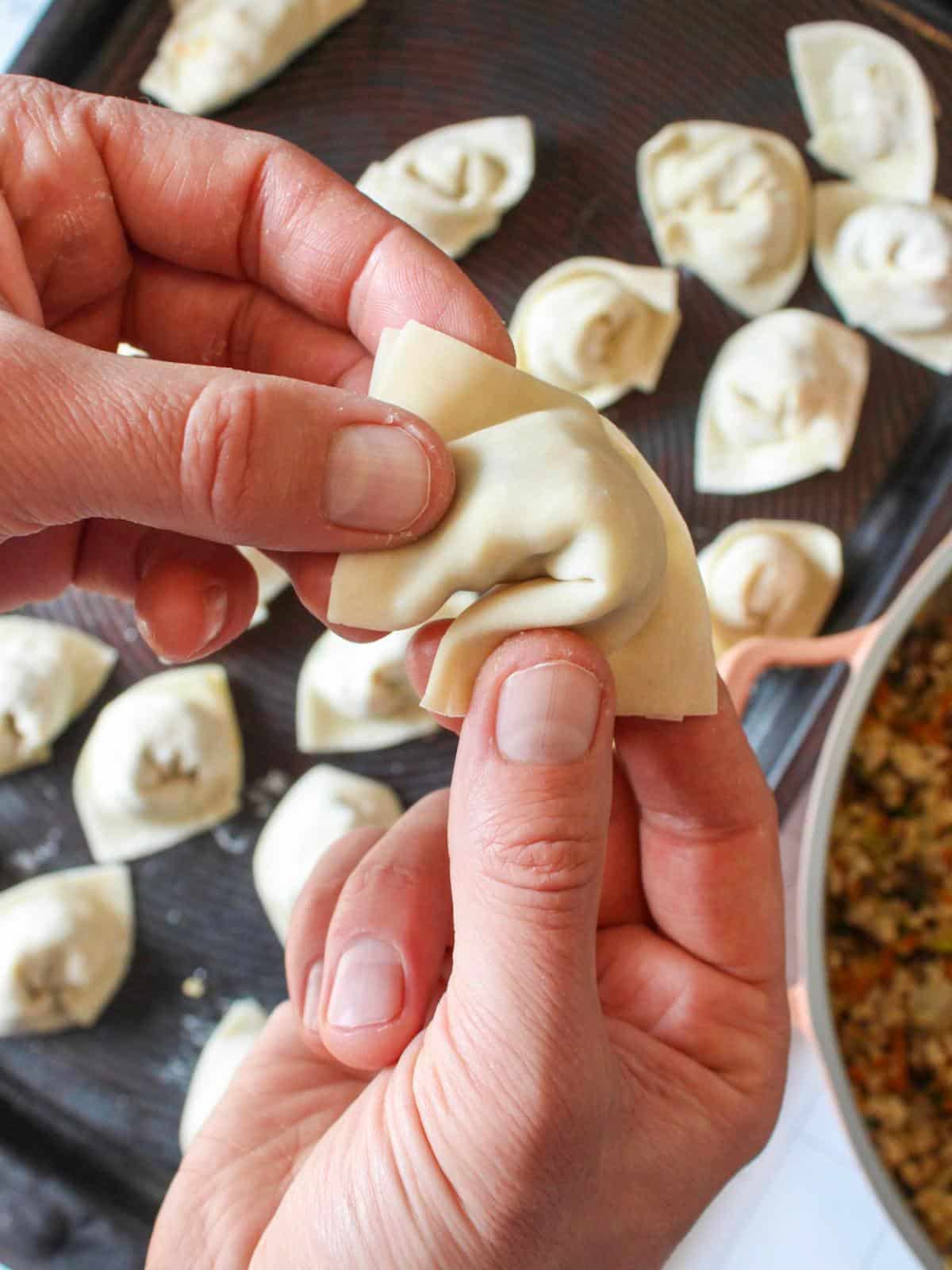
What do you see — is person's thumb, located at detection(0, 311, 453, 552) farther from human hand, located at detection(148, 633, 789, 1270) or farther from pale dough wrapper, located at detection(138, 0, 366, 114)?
pale dough wrapper, located at detection(138, 0, 366, 114)

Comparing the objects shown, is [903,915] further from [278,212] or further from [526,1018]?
[278,212]

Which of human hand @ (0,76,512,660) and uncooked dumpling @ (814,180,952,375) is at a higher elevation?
human hand @ (0,76,512,660)

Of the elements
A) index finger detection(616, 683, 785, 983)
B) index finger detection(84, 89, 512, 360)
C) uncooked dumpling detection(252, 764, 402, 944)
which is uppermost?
index finger detection(84, 89, 512, 360)

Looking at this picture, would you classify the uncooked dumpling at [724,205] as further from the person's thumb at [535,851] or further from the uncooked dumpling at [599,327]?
the person's thumb at [535,851]

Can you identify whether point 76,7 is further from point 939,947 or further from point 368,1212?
point 939,947

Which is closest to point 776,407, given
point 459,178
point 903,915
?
point 459,178

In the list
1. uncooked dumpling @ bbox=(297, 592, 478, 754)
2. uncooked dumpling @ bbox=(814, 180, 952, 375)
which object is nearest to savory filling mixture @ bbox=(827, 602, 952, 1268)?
uncooked dumpling @ bbox=(814, 180, 952, 375)

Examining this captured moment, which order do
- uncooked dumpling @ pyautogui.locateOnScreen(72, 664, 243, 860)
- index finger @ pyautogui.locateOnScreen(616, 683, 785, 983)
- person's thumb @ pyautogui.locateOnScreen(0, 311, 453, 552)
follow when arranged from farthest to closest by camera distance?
uncooked dumpling @ pyautogui.locateOnScreen(72, 664, 243, 860)
index finger @ pyautogui.locateOnScreen(616, 683, 785, 983)
person's thumb @ pyautogui.locateOnScreen(0, 311, 453, 552)
